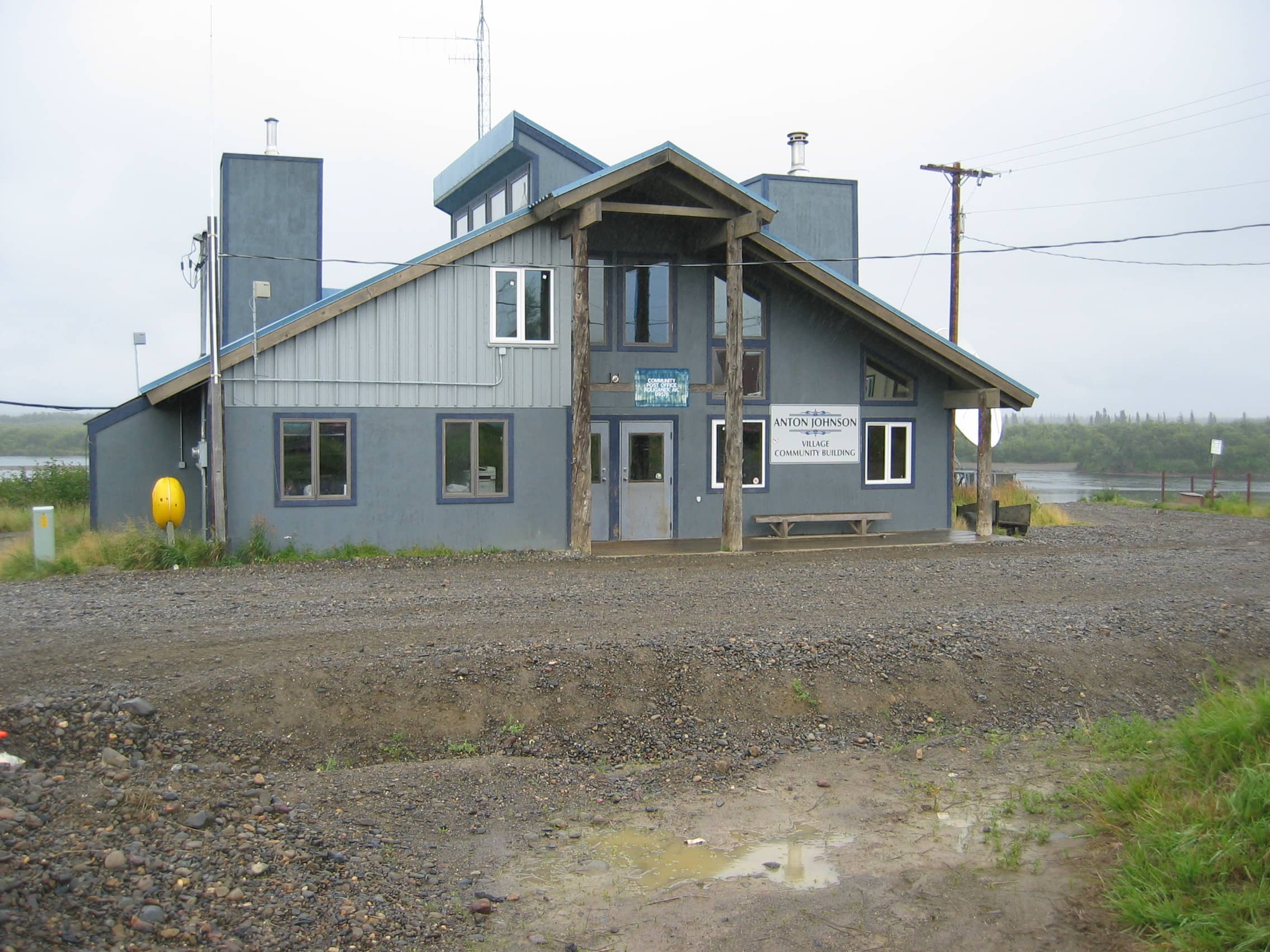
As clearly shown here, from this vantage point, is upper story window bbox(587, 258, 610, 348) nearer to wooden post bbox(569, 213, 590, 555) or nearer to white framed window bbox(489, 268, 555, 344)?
white framed window bbox(489, 268, 555, 344)

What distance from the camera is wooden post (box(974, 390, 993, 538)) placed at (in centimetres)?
1784

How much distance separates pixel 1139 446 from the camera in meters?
76.7

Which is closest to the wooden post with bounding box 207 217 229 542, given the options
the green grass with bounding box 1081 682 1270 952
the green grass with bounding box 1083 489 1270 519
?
the green grass with bounding box 1081 682 1270 952

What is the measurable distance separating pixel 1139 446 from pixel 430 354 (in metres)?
74.6

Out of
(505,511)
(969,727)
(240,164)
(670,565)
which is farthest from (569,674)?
(240,164)

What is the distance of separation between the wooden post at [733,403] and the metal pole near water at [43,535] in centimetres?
921

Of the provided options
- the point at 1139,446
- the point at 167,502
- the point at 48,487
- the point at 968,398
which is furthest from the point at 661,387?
the point at 1139,446

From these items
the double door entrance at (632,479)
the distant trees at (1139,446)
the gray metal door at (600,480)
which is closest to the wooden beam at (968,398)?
the double door entrance at (632,479)

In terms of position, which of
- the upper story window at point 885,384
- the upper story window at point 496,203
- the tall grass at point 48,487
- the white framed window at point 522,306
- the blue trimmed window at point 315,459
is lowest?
the tall grass at point 48,487

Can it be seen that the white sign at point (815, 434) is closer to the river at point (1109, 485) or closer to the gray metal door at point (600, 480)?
the gray metal door at point (600, 480)

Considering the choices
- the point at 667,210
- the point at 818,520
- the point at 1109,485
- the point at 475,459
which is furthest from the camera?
the point at 1109,485

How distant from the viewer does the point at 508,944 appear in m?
4.18

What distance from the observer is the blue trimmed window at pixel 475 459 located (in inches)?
593

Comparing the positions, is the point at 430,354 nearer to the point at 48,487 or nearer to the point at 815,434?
the point at 815,434
